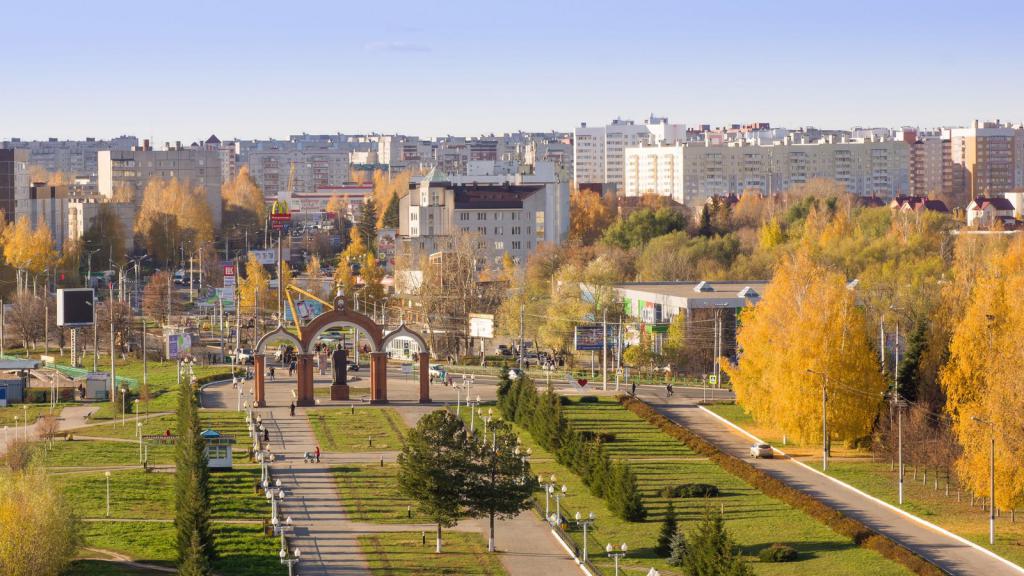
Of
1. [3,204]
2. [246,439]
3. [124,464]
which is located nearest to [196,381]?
[246,439]

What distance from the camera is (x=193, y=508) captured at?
38938 millimetres

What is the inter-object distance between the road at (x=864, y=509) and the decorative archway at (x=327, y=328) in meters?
11.3

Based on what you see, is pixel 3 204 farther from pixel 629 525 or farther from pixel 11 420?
pixel 629 525

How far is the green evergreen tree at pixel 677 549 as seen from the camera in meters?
38.4

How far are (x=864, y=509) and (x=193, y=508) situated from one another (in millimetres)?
18196

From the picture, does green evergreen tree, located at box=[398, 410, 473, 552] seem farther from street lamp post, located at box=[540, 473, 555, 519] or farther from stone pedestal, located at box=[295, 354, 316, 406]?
stone pedestal, located at box=[295, 354, 316, 406]

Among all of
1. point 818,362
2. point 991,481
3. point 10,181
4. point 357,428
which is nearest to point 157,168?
point 10,181

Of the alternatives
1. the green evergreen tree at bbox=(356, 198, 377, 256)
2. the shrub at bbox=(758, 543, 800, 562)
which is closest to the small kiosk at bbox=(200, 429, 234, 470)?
the shrub at bbox=(758, 543, 800, 562)

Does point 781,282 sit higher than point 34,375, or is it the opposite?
point 781,282

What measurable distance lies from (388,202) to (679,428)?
116459mm

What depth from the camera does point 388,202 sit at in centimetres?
17438

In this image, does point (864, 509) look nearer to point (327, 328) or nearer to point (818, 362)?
point (818, 362)

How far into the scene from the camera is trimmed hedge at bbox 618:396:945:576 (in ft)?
128

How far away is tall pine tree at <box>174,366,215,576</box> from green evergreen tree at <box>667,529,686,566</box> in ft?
34.4
